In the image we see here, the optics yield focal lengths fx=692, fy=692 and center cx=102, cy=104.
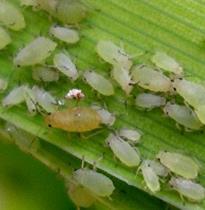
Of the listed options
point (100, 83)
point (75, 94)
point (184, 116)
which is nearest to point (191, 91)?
point (184, 116)

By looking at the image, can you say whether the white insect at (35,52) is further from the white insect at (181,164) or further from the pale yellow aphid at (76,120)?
the white insect at (181,164)

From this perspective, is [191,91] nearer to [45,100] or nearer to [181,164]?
[181,164]

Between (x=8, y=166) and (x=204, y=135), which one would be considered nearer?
(x=204, y=135)

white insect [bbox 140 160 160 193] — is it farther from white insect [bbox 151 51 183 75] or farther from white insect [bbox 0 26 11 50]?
white insect [bbox 0 26 11 50]

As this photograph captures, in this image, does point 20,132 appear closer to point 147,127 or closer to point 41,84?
point 41,84

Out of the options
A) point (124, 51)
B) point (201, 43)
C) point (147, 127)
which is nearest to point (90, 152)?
point (147, 127)

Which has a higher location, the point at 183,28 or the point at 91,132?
the point at 183,28

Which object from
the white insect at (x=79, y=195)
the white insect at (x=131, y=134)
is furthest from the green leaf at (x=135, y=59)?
the white insect at (x=79, y=195)
